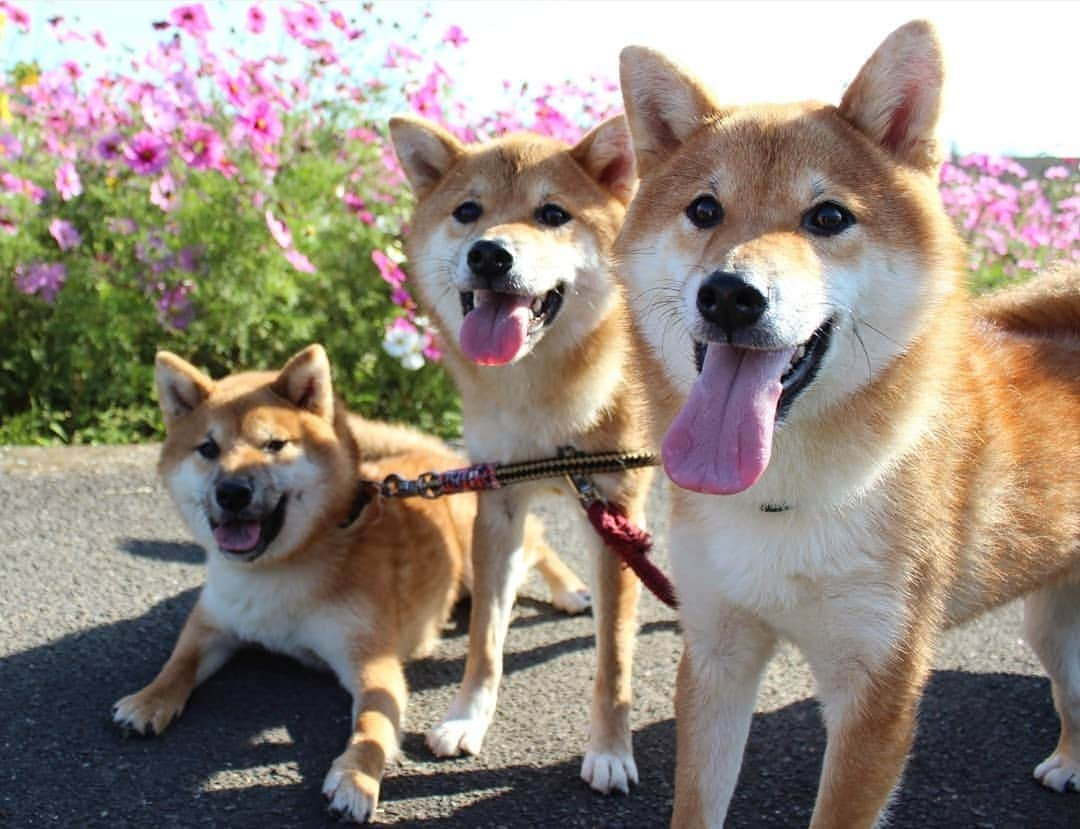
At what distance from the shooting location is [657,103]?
2.33m

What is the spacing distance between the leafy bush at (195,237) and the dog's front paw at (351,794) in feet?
10.4

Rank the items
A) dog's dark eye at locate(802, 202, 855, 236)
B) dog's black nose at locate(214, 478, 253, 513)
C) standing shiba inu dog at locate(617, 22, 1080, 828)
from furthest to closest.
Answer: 1. dog's black nose at locate(214, 478, 253, 513)
2. dog's dark eye at locate(802, 202, 855, 236)
3. standing shiba inu dog at locate(617, 22, 1080, 828)

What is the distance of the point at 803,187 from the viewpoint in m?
2.03

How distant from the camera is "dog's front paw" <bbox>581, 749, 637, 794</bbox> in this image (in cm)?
274

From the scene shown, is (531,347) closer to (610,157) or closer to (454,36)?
(610,157)

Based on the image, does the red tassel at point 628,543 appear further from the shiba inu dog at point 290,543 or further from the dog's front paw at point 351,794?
the dog's front paw at point 351,794

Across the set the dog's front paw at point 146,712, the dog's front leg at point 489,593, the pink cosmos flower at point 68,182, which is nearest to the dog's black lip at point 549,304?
the dog's front leg at point 489,593

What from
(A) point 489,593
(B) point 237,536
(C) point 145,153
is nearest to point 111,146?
(C) point 145,153

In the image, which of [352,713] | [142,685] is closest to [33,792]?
[142,685]

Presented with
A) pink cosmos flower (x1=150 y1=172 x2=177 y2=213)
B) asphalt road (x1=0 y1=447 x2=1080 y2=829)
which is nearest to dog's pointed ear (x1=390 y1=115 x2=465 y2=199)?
asphalt road (x1=0 y1=447 x2=1080 y2=829)

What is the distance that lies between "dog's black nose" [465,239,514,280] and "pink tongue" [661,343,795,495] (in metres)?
1.17

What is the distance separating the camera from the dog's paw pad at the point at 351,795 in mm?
2562

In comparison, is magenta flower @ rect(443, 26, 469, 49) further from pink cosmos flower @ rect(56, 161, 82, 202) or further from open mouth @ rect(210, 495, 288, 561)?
open mouth @ rect(210, 495, 288, 561)

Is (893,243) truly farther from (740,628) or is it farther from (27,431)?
(27,431)
